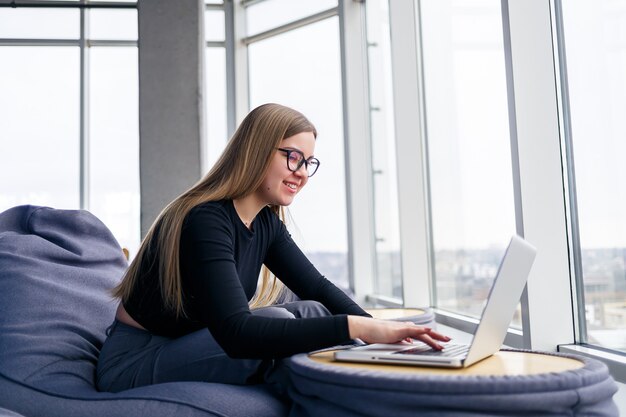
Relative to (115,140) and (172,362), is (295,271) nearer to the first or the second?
(172,362)

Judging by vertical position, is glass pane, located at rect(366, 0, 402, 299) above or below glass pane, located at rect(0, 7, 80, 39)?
below

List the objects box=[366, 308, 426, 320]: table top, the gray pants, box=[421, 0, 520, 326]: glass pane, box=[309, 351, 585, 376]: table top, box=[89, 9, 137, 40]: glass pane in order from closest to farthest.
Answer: box=[309, 351, 585, 376]: table top < the gray pants < box=[366, 308, 426, 320]: table top < box=[421, 0, 520, 326]: glass pane < box=[89, 9, 137, 40]: glass pane

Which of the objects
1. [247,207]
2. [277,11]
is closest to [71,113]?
[277,11]

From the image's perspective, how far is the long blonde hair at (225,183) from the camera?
1563mm

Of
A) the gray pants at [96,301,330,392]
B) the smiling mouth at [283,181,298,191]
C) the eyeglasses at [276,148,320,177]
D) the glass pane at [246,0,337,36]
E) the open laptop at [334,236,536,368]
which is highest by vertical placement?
the glass pane at [246,0,337,36]

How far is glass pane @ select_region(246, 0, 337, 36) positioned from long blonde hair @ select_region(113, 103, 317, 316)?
11.3 ft

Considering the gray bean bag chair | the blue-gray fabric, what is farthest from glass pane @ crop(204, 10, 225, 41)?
the blue-gray fabric

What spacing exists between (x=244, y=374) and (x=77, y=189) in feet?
14.4

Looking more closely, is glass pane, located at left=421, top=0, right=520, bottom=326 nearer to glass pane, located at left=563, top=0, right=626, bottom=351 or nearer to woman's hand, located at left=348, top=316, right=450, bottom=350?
glass pane, located at left=563, top=0, right=626, bottom=351

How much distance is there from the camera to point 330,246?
4.94 meters

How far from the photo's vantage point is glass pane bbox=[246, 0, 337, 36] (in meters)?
4.98

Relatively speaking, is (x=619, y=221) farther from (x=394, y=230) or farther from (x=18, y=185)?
(x=18, y=185)

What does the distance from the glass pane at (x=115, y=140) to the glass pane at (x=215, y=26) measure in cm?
75

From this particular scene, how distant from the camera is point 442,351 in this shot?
4.29 feet
